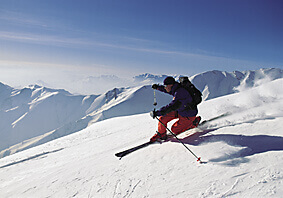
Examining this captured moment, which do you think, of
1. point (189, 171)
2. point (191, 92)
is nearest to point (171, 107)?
point (191, 92)

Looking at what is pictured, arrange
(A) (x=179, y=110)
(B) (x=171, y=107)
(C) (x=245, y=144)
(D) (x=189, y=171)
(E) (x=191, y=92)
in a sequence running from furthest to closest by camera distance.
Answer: (A) (x=179, y=110), (E) (x=191, y=92), (B) (x=171, y=107), (C) (x=245, y=144), (D) (x=189, y=171)

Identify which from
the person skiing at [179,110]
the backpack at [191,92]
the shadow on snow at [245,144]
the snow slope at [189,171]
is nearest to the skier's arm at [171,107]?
the person skiing at [179,110]

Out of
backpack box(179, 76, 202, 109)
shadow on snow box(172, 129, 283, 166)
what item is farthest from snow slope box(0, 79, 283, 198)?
backpack box(179, 76, 202, 109)

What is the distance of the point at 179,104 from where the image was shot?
515 centimetres

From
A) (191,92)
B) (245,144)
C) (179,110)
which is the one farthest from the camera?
(179,110)

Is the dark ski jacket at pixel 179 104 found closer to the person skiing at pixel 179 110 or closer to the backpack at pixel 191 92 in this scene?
the person skiing at pixel 179 110

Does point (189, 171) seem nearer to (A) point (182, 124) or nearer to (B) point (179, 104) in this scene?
(B) point (179, 104)

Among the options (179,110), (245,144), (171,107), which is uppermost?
(171,107)

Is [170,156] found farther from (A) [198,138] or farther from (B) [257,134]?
(B) [257,134]

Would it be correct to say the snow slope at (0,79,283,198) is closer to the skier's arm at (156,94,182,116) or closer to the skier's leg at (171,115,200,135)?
the skier's leg at (171,115,200,135)

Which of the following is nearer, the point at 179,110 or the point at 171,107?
the point at 171,107

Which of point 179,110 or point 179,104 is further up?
point 179,104

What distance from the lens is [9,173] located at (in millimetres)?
6105

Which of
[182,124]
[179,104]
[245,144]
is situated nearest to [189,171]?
[245,144]
